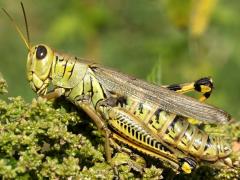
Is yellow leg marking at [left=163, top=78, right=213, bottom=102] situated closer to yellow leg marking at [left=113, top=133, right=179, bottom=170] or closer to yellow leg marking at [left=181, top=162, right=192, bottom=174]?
yellow leg marking at [left=113, top=133, right=179, bottom=170]

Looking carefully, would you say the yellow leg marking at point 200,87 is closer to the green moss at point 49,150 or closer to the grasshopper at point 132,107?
the grasshopper at point 132,107

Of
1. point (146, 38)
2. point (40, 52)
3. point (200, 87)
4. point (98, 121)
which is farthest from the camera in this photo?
point (146, 38)

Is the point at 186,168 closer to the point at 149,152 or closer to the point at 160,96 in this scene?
the point at 149,152

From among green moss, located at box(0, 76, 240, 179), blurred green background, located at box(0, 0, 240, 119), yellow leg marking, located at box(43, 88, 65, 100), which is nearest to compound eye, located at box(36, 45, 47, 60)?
yellow leg marking, located at box(43, 88, 65, 100)

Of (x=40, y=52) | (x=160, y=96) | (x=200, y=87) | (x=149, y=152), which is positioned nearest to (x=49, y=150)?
(x=149, y=152)

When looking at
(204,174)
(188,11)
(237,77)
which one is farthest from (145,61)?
(204,174)

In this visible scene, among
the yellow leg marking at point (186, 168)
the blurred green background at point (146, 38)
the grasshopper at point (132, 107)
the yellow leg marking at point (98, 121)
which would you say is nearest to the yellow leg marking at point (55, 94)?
the grasshopper at point (132, 107)

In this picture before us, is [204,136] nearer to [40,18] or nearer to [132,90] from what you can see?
[132,90]
